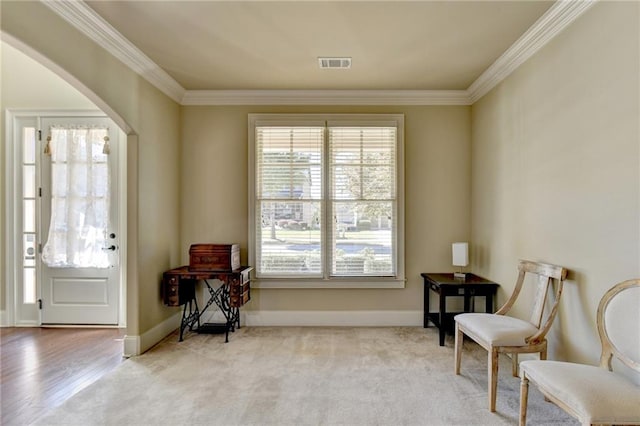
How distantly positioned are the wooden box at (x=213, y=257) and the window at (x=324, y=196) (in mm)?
477

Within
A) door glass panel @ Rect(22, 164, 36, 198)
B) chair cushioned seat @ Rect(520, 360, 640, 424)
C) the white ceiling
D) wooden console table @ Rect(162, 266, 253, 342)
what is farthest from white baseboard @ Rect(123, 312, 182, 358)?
chair cushioned seat @ Rect(520, 360, 640, 424)

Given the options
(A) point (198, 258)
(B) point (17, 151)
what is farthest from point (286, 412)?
(B) point (17, 151)

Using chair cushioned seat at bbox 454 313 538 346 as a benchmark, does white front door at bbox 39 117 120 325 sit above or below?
above

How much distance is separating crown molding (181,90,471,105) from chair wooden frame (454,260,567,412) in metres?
2.18

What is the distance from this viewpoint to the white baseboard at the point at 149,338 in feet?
10.6

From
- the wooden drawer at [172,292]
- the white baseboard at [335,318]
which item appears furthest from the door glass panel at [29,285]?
the white baseboard at [335,318]

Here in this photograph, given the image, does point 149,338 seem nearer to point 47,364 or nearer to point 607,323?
point 47,364

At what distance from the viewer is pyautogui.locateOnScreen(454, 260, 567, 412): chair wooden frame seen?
7.63ft

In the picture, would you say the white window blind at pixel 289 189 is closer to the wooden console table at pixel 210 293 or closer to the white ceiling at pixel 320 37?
the wooden console table at pixel 210 293

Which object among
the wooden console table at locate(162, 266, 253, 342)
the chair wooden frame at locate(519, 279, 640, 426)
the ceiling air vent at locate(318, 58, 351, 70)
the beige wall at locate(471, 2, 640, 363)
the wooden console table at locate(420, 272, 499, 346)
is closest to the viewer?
the chair wooden frame at locate(519, 279, 640, 426)

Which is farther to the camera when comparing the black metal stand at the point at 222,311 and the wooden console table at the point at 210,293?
the black metal stand at the point at 222,311

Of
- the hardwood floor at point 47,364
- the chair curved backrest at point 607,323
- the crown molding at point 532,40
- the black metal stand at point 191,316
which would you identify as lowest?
the hardwood floor at point 47,364

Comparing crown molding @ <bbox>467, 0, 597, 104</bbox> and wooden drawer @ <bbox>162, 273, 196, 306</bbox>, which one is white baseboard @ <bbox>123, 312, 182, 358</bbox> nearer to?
wooden drawer @ <bbox>162, 273, 196, 306</bbox>

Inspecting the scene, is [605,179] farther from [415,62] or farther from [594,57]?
[415,62]
